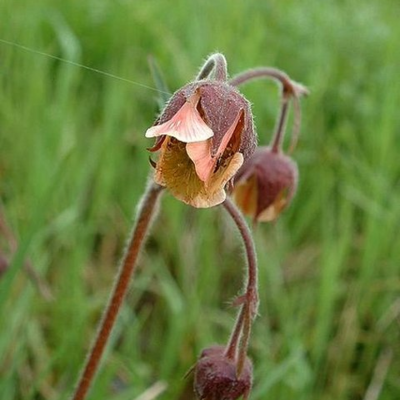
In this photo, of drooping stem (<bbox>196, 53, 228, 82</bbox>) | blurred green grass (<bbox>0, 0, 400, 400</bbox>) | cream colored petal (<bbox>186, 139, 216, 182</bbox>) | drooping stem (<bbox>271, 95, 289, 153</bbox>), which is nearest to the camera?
cream colored petal (<bbox>186, 139, 216, 182</bbox>)

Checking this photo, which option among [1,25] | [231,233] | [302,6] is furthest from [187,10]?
[231,233]

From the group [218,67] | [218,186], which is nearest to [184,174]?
[218,186]

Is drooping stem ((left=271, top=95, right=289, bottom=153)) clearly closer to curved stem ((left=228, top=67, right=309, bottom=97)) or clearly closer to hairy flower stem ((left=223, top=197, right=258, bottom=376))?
curved stem ((left=228, top=67, right=309, bottom=97))

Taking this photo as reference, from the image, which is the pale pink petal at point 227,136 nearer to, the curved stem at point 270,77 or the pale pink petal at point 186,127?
the pale pink petal at point 186,127

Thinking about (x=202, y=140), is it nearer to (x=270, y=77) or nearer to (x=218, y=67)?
(x=218, y=67)

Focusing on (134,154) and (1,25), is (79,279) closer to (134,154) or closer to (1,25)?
Answer: (134,154)

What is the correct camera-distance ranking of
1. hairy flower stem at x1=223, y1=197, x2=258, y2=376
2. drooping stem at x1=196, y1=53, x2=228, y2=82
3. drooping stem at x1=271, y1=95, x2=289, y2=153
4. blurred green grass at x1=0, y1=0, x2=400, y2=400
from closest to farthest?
drooping stem at x1=196, y1=53, x2=228, y2=82
hairy flower stem at x1=223, y1=197, x2=258, y2=376
drooping stem at x1=271, y1=95, x2=289, y2=153
blurred green grass at x1=0, y1=0, x2=400, y2=400

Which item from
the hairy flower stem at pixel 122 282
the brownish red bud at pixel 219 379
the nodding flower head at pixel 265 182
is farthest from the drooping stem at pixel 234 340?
the nodding flower head at pixel 265 182

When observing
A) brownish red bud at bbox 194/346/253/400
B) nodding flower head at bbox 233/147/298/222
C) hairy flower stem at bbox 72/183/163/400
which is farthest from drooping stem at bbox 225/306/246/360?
nodding flower head at bbox 233/147/298/222
